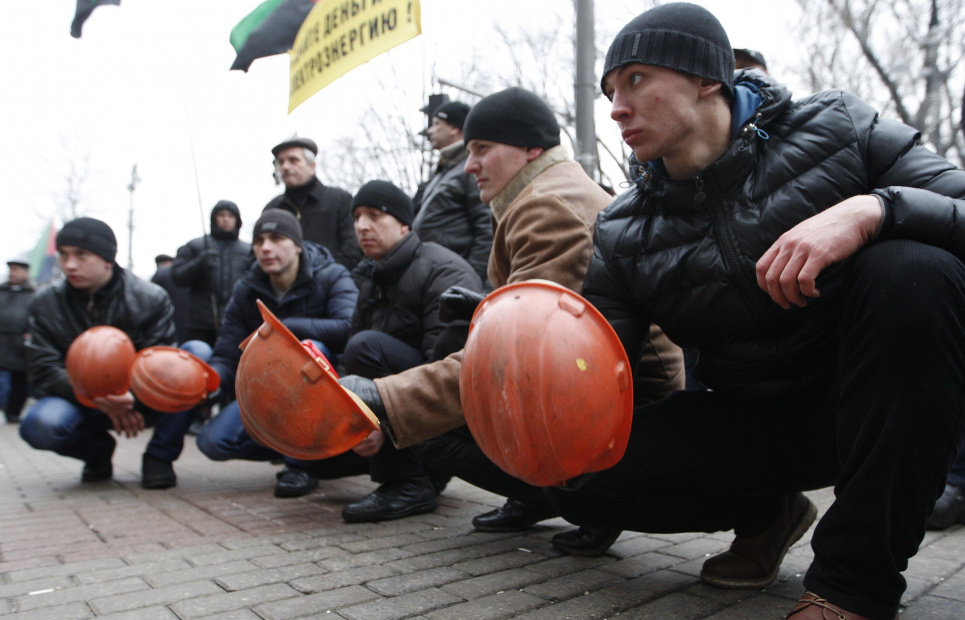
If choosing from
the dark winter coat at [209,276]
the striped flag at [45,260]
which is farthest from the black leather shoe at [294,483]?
the striped flag at [45,260]

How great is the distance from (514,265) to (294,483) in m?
2.17

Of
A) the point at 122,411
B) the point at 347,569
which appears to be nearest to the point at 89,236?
the point at 122,411

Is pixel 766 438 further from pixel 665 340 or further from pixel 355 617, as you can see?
pixel 355 617

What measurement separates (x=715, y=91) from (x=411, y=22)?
3626 millimetres

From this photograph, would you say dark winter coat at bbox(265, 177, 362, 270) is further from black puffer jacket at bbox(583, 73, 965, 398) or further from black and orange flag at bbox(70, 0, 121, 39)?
black puffer jacket at bbox(583, 73, 965, 398)

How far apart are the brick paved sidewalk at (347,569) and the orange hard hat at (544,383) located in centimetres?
65

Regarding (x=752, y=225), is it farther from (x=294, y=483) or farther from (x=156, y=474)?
(x=156, y=474)

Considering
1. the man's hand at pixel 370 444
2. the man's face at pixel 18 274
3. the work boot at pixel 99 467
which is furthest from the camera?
the man's face at pixel 18 274

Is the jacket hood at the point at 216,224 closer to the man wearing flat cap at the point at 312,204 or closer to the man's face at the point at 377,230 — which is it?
the man wearing flat cap at the point at 312,204

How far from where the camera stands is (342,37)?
5.84 meters

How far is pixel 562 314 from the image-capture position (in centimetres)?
169

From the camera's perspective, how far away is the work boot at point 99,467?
4.79 meters

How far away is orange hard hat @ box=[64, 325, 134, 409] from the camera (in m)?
4.17

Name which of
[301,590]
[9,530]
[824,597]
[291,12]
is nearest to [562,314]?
[824,597]
